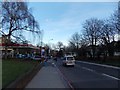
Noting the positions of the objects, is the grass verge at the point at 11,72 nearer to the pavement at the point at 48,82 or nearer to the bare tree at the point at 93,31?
the pavement at the point at 48,82

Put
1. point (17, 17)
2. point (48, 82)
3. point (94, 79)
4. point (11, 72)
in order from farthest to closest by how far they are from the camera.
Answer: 1. point (17, 17)
2. point (94, 79)
3. point (11, 72)
4. point (48, 82)

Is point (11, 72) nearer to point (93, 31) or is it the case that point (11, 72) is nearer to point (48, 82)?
point (48, 82)

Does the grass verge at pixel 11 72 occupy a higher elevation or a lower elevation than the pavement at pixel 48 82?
higher

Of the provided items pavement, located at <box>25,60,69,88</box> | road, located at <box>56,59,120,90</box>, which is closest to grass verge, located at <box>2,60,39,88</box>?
pavement, located at <box>25,60,69,88</box>

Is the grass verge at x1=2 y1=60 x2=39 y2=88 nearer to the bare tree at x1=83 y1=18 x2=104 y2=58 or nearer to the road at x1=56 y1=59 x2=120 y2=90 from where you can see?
the road at x1=56 y1=59 x2=120 y2=90

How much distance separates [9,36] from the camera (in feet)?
193

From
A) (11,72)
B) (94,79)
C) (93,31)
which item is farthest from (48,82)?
(93,31)

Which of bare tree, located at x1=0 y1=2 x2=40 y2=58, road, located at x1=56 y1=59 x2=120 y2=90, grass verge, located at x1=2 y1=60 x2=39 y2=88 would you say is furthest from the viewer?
bare tree, located at x1=0 y1=2 x2=40 y2=58

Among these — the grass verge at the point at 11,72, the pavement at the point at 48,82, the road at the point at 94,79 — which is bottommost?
the pavement at the point at 48,82

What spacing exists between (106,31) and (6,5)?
109 ft

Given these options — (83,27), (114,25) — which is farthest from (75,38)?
(114,25)

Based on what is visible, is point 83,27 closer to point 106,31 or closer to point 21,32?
point 106,31

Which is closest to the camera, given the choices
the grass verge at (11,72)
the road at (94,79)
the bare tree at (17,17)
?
the grass verge at (11,72)

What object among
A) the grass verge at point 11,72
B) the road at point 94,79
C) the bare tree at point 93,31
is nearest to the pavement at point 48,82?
the road at point 94,79
